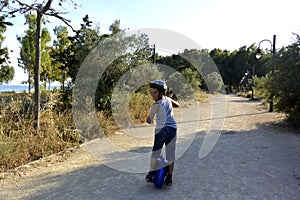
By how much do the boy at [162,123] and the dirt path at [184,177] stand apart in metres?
0.41

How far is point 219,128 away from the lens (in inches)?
336

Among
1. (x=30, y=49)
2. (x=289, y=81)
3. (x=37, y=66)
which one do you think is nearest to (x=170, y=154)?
(x=37, y=66)

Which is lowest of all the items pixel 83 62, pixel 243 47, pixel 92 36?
pixel 83 62

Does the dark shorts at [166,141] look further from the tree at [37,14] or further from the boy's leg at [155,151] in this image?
the tree at [37,14]

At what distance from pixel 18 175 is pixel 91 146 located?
1.99 meters

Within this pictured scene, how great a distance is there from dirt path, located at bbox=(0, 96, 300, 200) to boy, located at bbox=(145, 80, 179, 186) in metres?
0.41

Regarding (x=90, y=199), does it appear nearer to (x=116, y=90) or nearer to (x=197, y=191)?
(x=197, y=191)

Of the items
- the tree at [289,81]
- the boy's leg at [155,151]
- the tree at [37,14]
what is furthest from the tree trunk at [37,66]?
the tree at [289,81]

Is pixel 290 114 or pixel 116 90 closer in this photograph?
pixel 116 90

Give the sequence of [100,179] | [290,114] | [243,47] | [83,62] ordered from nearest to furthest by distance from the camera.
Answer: [100,179] < [83,62] < [290,114] < [243,47]

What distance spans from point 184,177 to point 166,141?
2.67 feet

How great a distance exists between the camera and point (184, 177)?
156 inches

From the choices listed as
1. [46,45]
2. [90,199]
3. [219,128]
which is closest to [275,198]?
[90,199]

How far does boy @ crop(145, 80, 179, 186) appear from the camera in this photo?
3.39 meters
